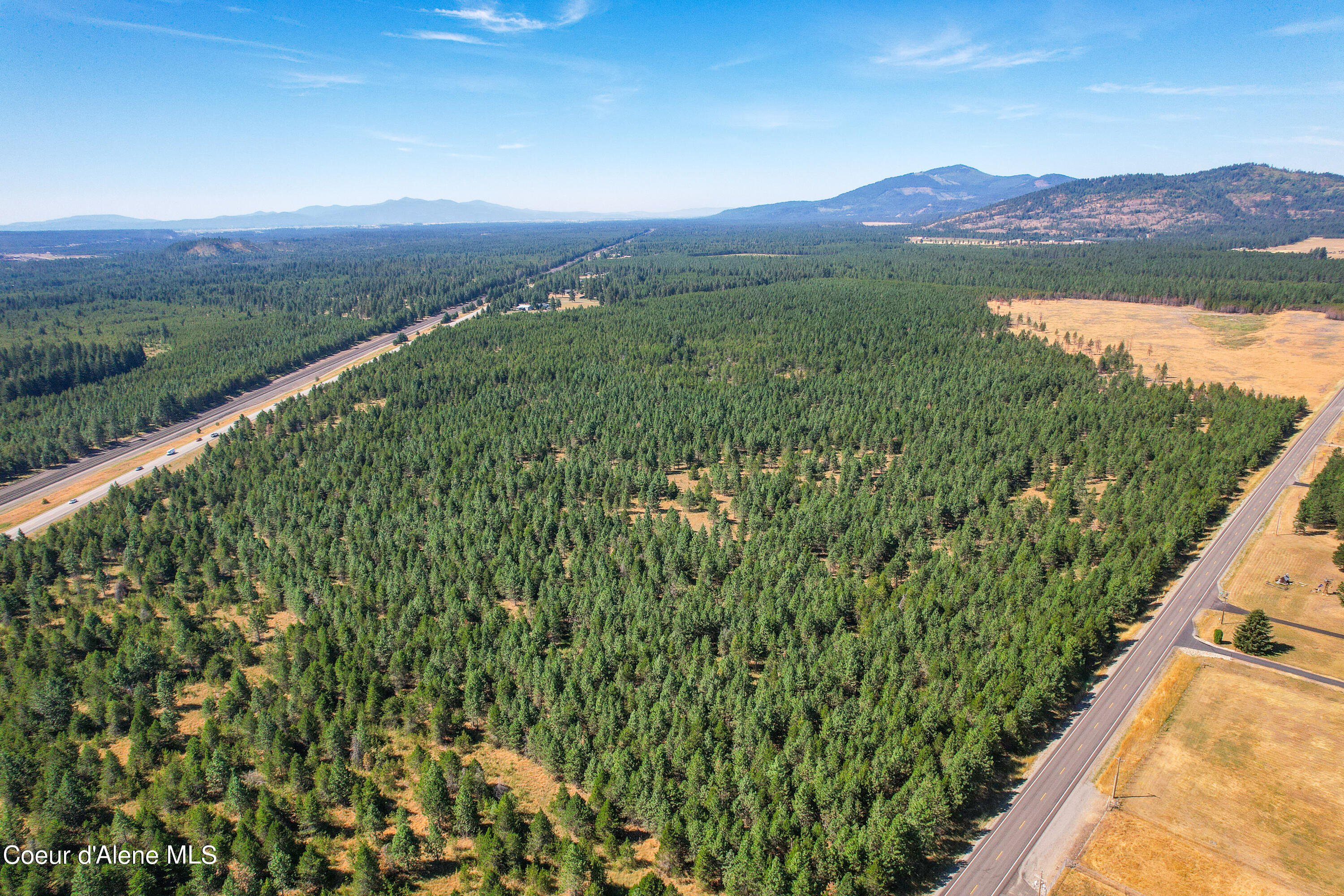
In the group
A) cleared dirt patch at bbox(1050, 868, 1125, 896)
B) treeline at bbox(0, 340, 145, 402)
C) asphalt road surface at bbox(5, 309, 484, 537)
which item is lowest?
cleared dirt patch at bbox(1050, 868, 1125, 896)

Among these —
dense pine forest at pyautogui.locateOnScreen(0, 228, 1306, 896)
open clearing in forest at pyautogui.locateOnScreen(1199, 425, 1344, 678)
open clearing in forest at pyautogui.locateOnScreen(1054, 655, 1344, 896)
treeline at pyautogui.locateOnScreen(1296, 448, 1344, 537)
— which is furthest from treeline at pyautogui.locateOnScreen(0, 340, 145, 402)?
treeline at pyautogui.locateOnScreen(1296, 448, 1344, 537)

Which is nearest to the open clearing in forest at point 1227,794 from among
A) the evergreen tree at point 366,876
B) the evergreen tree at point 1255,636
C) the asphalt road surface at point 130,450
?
the evergreen tree at point 1255,636

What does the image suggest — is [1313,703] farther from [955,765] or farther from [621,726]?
[621,726]

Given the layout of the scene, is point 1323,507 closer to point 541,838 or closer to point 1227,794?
point 1227,794

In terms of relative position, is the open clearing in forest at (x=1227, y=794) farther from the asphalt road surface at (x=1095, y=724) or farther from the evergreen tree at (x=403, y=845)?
the evergreen tree at (x=403, y=845)

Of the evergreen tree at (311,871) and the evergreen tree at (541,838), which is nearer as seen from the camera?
the evergreen tree at (311,871)

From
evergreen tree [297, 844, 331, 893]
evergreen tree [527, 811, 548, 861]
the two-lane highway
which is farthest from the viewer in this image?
the two-lane highway

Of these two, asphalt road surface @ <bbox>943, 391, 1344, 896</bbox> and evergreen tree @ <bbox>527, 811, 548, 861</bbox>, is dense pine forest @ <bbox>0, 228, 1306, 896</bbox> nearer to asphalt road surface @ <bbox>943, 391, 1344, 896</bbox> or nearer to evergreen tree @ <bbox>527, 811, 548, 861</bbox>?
evergreen tree @ <bbox>527, 811, 548, 861</bbox>
